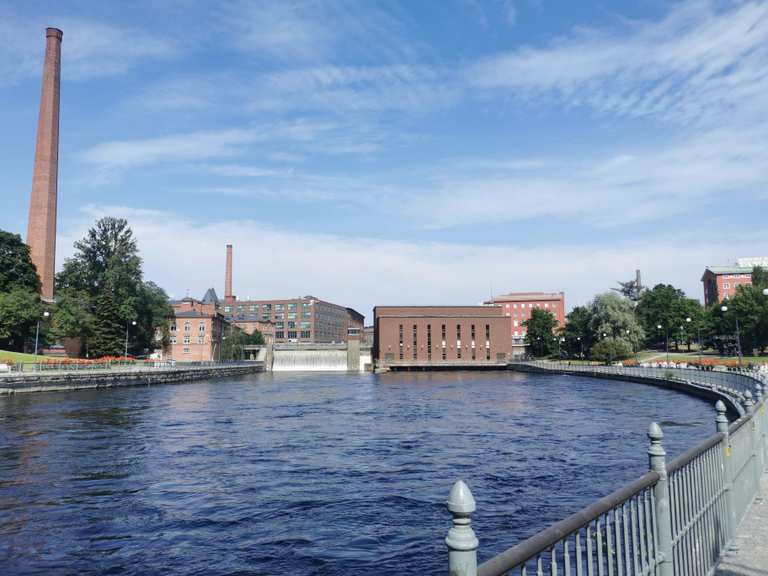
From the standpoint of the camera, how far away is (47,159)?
81.2 metres

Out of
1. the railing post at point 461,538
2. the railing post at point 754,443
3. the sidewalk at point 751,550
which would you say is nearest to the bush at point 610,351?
the railing post at point 754,443

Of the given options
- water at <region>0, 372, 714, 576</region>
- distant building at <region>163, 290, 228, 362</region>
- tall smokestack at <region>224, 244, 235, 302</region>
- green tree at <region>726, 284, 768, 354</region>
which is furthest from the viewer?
tall smokestack at <region>224, 244, 235, 302</region>

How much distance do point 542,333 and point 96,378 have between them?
104 metres

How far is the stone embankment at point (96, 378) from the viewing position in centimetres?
4756

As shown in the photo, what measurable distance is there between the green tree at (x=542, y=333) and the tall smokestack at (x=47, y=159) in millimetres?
101833

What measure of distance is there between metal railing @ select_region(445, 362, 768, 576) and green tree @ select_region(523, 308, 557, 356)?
131933 millimetres

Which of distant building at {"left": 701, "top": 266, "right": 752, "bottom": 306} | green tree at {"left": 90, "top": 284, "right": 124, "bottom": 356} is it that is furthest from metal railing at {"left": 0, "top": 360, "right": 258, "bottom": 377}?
distant building at {"left": 701, "top": 266, "right": 752, "bottom": 306}

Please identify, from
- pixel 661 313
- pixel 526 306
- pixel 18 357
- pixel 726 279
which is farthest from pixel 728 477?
pixel 526 306

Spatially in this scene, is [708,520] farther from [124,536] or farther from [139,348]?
[139,348]

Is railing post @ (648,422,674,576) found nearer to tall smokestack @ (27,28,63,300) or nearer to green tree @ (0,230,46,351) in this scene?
green tree @ (0,230,46,351)

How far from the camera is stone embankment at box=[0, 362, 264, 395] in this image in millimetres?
47562

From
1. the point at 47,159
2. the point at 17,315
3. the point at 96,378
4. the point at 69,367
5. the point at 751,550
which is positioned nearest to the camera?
the point at 751,550

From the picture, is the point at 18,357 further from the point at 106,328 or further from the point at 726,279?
the point at 726,279

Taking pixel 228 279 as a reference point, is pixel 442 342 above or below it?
below
